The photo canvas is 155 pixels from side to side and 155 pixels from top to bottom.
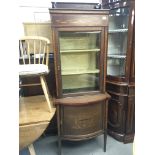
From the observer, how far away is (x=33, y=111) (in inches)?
73.4

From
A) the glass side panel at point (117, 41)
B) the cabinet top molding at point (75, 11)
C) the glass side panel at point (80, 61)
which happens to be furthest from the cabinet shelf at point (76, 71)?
the cabinet top molding at point (75, 11)

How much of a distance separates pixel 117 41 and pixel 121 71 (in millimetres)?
413

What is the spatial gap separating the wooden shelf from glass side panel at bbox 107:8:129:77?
1027 mm

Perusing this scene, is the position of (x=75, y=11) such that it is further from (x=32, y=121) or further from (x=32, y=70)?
(x=32, y=121)

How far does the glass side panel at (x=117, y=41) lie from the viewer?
2225mm

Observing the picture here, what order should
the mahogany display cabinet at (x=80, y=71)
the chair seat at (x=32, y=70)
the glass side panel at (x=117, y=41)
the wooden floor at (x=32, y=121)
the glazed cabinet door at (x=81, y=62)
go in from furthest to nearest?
the glass side panel at (x=117, y=41)
the glazed cabinet door at (x=81, y=62)
the mahogany display cabinet at (x=80, y=71)
the chair seat at (x=32, y=70)
the wooden floor at (x=32, y=121)

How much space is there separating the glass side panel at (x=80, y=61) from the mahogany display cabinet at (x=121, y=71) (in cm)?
30

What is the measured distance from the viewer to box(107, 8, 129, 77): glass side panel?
2225 millimetres

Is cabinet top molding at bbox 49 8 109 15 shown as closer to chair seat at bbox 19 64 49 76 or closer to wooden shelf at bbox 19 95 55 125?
chair seat at bbox 19 64 49 76

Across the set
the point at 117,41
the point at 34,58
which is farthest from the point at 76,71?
the point at 117,41

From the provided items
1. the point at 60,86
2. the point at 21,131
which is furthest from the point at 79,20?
the point at 21,131

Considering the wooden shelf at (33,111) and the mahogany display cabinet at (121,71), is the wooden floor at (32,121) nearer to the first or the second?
the wooden shelf at (33,111)

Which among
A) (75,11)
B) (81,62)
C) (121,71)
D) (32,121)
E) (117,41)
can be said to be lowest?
(32,121)
